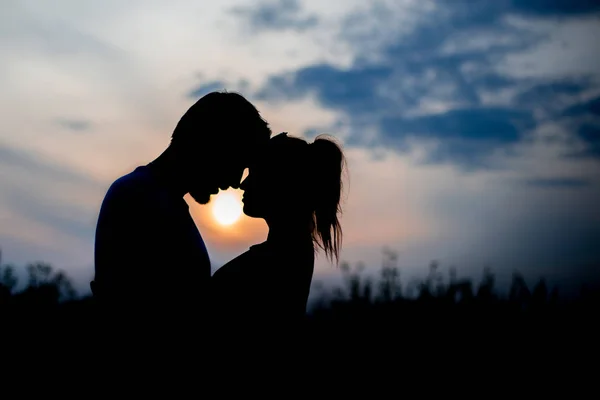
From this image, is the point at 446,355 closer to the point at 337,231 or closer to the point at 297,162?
the point at 337,231

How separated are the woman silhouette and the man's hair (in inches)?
6.9

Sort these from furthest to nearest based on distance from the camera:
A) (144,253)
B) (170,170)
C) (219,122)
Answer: (219,122), (170,170), (144,253)

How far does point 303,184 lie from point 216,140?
1.86 feet

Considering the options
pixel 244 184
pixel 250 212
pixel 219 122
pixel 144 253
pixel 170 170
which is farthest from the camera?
pixel 244 184

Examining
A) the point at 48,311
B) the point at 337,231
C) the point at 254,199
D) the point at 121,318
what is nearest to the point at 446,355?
the point at 337,231

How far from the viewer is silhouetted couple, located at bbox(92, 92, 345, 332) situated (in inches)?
110

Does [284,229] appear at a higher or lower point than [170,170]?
lower

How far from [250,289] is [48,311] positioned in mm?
4532

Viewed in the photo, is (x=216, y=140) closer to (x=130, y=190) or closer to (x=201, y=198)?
(x=201, y=198)

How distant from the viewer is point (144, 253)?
2783 millimetres

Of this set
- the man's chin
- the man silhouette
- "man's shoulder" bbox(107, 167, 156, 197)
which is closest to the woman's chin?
the man's chin

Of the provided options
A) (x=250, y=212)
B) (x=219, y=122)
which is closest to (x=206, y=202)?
(x=250, y=212)

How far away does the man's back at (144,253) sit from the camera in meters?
2.75

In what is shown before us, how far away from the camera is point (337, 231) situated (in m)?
3.57
